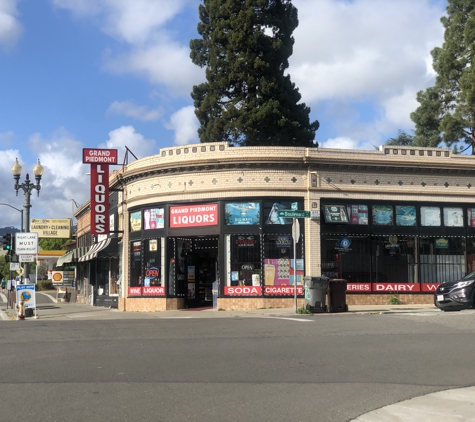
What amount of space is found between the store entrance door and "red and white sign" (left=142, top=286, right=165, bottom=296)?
126 cm

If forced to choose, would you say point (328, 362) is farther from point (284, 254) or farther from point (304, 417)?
point (284, 254)

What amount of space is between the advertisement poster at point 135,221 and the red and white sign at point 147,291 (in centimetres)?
252

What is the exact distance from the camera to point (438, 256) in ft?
86.1

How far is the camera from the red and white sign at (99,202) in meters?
27.5

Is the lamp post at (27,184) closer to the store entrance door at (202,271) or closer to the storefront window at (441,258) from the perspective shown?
the store entrance door at (202,271)

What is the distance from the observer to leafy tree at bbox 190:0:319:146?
38.1 m

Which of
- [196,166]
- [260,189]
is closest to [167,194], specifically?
[196,166]

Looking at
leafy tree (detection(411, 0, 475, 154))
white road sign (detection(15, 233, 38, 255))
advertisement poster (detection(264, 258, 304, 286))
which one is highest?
leafy tree (detection(411, 0, 475, 154))

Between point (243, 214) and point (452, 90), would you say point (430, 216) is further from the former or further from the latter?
point (452, 90)

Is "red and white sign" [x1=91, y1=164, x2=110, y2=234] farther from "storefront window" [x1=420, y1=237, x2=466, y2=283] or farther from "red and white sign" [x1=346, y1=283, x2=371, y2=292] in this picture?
"storefront window" [x1=420, y1=237, x2=466, y2=283]

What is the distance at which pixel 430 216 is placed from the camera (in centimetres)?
2619

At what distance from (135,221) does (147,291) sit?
10.4ft

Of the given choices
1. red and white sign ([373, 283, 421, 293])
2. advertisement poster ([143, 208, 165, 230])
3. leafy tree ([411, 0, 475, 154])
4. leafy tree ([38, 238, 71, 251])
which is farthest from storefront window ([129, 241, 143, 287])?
leafy tree ([38, 238, 71, 251])

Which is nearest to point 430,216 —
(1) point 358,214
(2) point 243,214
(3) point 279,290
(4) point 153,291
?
(1) point 358,214
